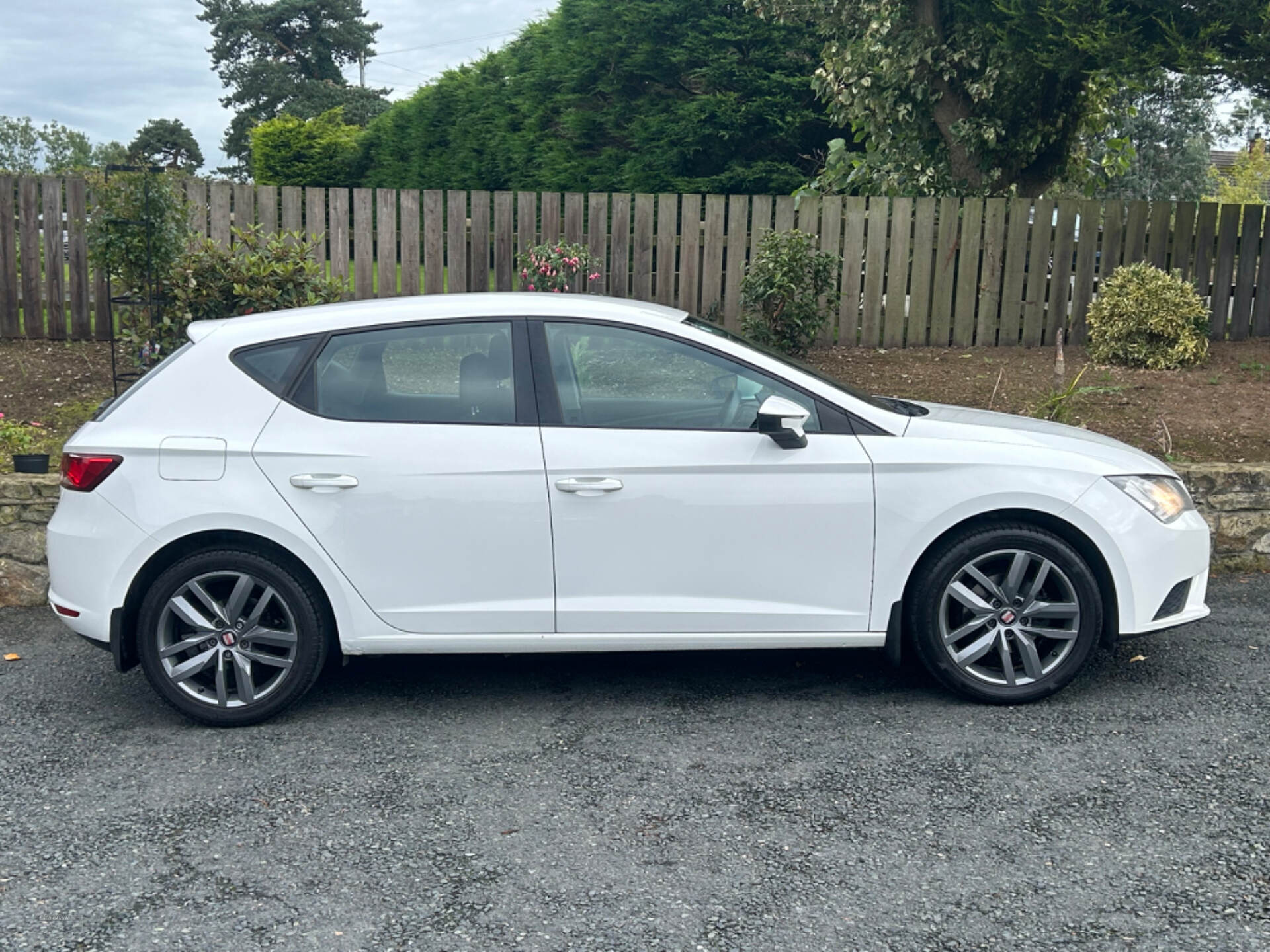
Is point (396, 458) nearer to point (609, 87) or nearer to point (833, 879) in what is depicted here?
point (833, 879)

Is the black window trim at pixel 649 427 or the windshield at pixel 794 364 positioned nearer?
the black window trim at pixel 649 427

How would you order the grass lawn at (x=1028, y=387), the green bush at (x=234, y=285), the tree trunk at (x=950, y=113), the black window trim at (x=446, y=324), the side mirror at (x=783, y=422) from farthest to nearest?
the tree trunk at (x=950, y=113) → the green bush at (x=234, y=285) → the grass lawn at (x=1028, y=387) → the black window trim at (x=446, y=324) → the side mirror at (x=783, y=422)

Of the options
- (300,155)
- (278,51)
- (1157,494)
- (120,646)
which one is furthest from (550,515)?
(278,51)

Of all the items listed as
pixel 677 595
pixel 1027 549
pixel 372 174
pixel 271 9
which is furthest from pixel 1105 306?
pixel 271 9

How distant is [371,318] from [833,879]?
2704 mm

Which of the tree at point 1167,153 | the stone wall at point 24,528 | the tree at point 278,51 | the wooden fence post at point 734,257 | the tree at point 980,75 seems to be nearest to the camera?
the stone wall at point 24,528

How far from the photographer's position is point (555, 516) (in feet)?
14.6

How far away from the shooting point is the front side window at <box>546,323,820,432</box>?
4.59 m

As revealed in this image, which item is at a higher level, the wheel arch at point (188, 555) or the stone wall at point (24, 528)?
the wheel arch at point (188, 555)

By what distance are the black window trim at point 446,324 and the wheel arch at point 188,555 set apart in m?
0.53

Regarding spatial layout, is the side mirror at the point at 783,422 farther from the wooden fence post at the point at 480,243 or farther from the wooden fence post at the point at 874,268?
the wooden fence post at the point at 874,268

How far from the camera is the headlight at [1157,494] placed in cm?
470

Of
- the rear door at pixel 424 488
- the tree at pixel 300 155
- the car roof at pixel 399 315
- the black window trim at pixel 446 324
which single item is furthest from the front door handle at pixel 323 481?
the tree at pixel 300 155

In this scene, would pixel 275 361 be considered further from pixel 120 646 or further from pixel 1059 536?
pixel 1059 536
